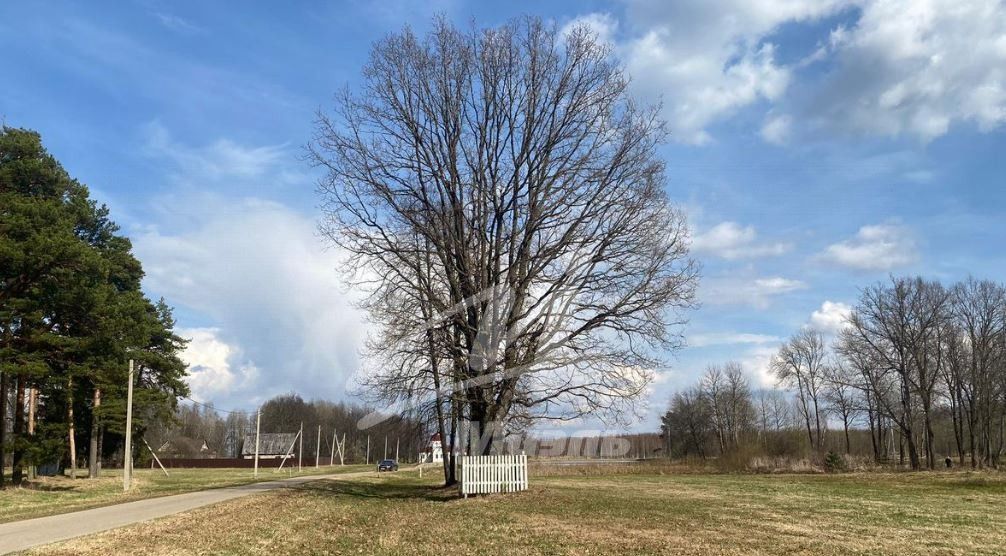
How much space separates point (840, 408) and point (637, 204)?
150 feet

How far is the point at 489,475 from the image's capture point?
20.6 metres

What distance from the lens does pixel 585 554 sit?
9.63m

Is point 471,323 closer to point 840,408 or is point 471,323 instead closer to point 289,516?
point 289,516

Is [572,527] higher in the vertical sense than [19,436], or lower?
lower

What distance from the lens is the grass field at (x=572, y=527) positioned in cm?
1045

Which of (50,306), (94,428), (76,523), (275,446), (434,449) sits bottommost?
(275,446)

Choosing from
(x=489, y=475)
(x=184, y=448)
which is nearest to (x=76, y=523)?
(x=489, y=475)

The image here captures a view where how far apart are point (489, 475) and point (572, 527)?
8.24 m

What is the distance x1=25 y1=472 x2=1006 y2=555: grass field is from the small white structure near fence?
0.93m

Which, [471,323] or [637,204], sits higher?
[637,204]

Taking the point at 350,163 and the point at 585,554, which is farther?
the point at 350,163

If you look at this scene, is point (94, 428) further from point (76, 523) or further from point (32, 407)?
point (76, 523)

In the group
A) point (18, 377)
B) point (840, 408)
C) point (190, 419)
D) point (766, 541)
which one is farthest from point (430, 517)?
point (190, 419)

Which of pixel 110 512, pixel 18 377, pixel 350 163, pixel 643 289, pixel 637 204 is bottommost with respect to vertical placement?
pixel 110 512
